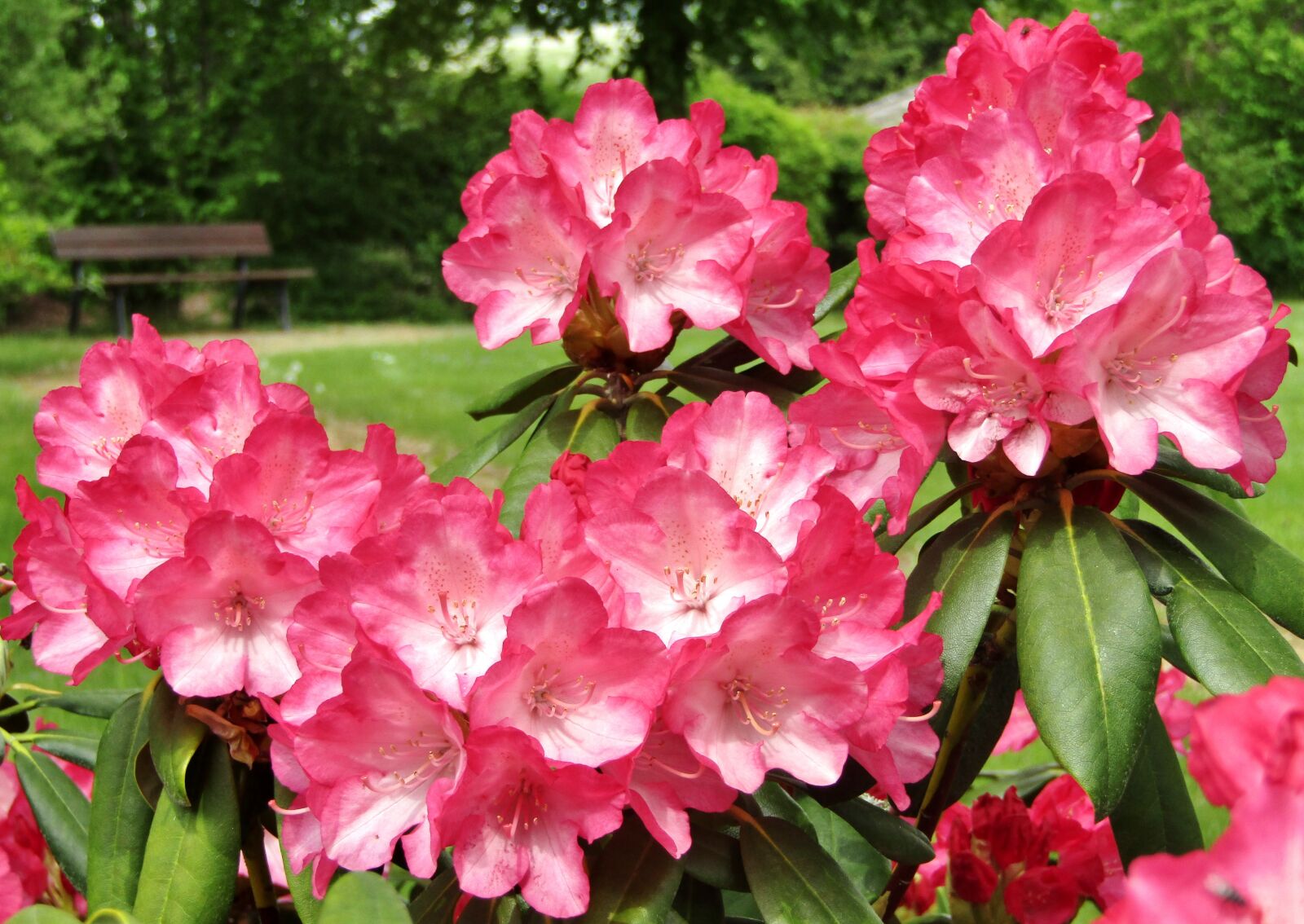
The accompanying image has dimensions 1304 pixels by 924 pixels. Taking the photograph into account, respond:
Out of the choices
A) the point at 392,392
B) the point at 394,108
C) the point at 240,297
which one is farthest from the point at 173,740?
the point at 394,108

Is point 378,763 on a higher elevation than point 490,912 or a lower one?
higher

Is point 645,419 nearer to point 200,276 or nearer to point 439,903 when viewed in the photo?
point 439,903

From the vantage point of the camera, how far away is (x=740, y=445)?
0.97m

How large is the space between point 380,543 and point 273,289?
1566cm

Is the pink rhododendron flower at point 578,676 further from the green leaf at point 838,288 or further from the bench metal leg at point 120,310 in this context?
the bench metal leg at point 120,310

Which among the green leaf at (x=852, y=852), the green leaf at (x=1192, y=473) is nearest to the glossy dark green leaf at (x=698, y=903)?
the green leaf at (x=852, y=852)

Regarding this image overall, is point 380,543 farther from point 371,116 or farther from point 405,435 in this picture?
point 371,116

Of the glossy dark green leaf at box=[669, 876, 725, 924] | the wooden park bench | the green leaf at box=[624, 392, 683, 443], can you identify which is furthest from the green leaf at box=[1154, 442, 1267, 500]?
the wooden park bench

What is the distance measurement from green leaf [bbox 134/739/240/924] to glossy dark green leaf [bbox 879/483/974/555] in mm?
629

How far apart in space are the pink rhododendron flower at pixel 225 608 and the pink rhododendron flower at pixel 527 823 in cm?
24

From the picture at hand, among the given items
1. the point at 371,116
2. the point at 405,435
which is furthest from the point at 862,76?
the point at 405,435

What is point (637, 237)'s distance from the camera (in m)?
1.26

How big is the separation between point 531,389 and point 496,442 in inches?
4.3

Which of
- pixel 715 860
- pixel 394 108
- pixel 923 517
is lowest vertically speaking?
pixel 394 108
